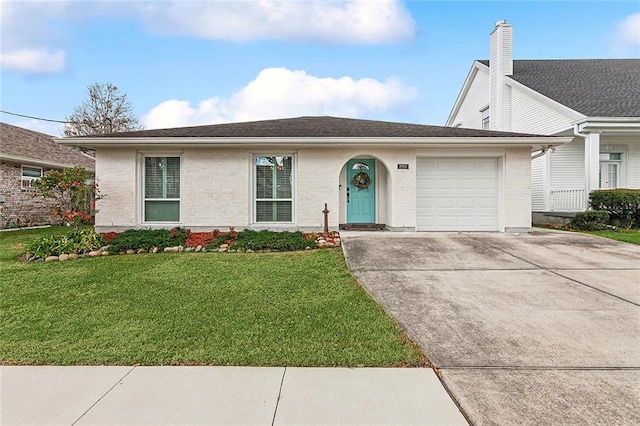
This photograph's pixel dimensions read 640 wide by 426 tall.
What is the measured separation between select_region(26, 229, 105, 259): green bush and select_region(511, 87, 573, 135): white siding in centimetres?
1479

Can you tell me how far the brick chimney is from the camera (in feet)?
49.9

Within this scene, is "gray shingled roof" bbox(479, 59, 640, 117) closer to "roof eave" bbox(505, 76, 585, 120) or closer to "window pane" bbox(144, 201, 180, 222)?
"roof eave" bbox(505, 76, 585, 120)

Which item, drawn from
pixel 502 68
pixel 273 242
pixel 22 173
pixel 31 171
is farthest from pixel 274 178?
pixel 502 68

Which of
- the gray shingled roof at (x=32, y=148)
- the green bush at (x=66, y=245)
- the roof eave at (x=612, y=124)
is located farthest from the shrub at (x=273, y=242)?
the gray shingled roof at (x=32, y=148)

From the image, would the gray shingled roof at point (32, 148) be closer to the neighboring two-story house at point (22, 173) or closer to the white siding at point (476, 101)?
the neighboring two-story house at point (22, 173)

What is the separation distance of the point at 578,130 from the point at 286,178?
386 inches

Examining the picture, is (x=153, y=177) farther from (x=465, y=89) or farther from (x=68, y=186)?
(x=465, y=89)

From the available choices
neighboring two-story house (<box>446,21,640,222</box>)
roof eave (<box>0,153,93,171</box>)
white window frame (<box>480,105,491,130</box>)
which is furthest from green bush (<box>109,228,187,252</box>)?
white window frame (<box>480,105,491,130</box>)

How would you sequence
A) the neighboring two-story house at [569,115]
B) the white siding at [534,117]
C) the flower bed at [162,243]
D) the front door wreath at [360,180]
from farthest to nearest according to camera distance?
the white siding at [534,117], the neighboring two-story house at [569,115], the front door wreath at [360,180], the flower bed at [162,243]

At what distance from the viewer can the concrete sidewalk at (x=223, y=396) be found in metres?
2.17

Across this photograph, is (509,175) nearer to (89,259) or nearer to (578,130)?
(578,130)

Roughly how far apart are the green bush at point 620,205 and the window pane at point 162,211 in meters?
12.9

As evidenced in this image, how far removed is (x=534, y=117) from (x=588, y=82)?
2959mm

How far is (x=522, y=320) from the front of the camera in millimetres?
3740
